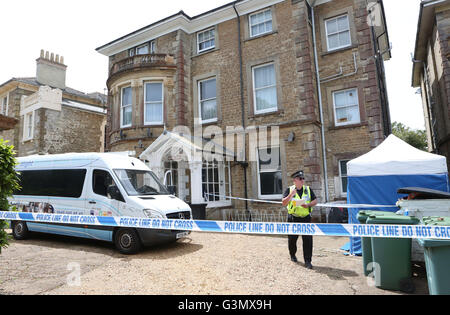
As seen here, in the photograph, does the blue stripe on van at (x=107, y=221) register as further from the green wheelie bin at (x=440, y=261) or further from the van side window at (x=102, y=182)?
the green wheelie bin at (x=440, y=261)

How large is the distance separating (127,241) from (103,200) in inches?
51.2

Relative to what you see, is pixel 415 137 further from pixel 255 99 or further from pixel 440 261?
→ pixel 440 261

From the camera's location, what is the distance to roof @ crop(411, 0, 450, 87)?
11336 millimetres

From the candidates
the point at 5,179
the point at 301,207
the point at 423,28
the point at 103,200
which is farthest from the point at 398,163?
the point at 423,28

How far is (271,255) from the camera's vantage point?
20.9ft

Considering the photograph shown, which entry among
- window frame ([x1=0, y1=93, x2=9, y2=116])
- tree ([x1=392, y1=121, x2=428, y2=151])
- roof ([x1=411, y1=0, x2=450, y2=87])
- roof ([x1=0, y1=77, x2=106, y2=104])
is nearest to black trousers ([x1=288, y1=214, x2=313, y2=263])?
roof ([x1=411, y1=0, x2=450, y2=87])

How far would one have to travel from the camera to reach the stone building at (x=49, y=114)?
19109 millimetres

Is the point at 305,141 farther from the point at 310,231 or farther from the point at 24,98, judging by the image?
the point at 24,98

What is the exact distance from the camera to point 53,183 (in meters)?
8.02

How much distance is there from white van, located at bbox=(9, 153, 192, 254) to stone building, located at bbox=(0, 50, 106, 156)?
39.1 feet

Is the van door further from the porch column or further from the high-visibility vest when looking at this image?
the high-visibility vest
